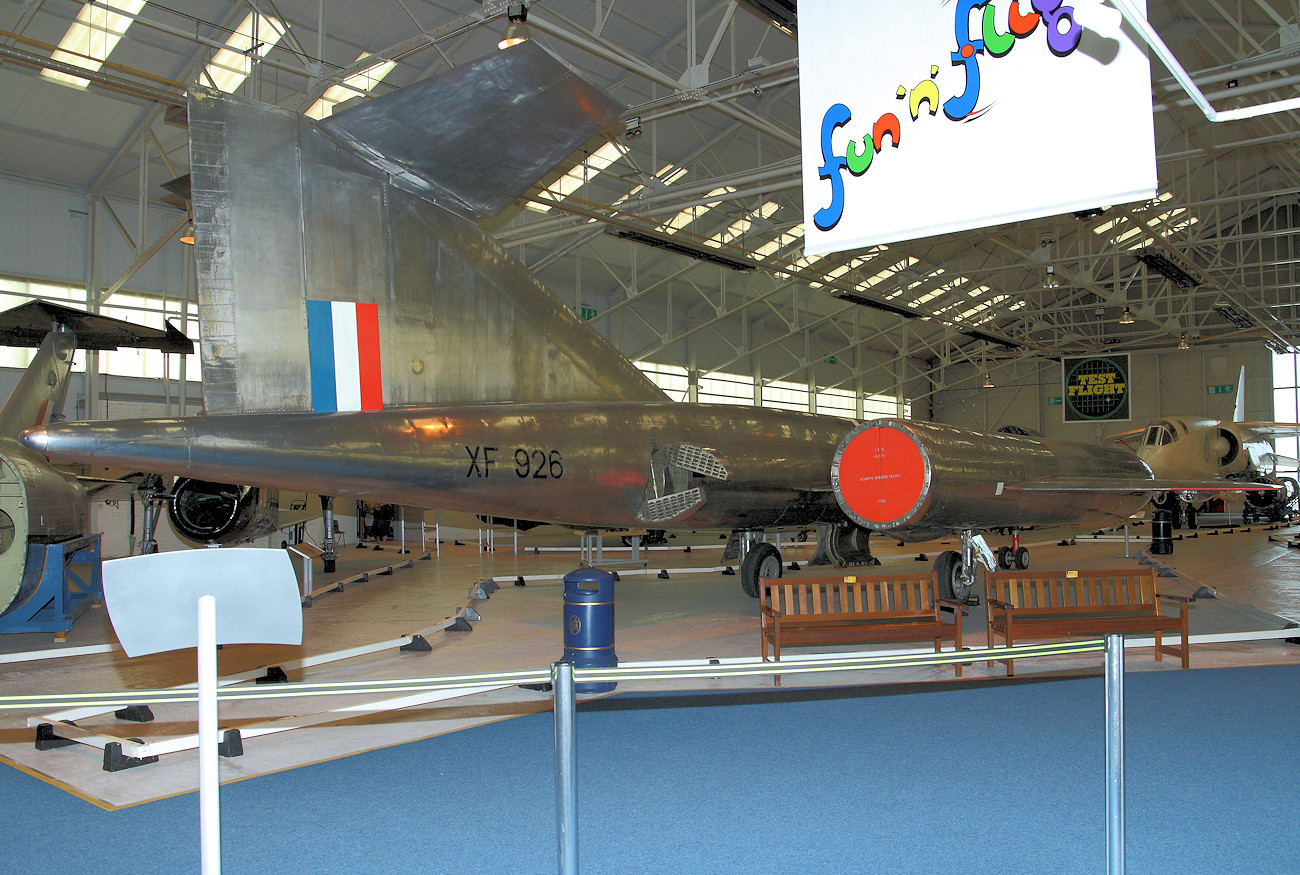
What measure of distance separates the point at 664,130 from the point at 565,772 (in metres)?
19.7

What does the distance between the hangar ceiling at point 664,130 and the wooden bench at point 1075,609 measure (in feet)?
17.7

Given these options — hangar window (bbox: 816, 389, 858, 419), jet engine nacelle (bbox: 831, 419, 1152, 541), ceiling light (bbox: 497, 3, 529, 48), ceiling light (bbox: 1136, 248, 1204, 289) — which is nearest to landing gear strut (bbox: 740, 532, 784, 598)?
jet engine nacelle (bbox: 831, 419, 1152, 541)

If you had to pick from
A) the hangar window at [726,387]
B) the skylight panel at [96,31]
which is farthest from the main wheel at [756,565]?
the hangar window at [726,387]

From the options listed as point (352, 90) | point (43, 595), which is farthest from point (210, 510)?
point (352, 90)

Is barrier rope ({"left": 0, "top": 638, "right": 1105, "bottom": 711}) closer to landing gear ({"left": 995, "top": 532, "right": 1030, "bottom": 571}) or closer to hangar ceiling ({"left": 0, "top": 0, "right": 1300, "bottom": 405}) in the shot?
hangar ceiling ({"left": 0, "top": 0, "right": 1300, "bottom": 405})

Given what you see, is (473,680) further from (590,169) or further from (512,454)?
(590,169)

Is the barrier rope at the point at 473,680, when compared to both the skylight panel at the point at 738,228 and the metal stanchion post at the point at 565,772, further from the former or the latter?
the skylight panel at the point at 738,228

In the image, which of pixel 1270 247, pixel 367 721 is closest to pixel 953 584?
pixel 367 721

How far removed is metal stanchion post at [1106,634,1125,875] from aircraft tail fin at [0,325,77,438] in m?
10.6

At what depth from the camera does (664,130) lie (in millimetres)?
20719

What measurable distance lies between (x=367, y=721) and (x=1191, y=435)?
22.7m

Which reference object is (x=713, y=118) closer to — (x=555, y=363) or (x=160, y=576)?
(x=555, y=363)

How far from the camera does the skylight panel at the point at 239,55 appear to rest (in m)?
14.5

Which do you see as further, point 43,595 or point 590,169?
point 590,169
